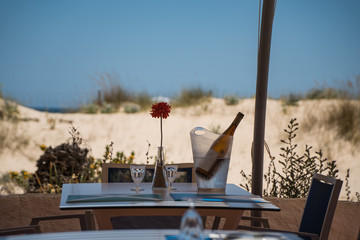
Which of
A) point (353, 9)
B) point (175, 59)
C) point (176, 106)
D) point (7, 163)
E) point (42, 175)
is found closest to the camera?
point (42, 175)

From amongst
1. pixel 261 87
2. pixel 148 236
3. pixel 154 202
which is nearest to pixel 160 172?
pixel 154 202

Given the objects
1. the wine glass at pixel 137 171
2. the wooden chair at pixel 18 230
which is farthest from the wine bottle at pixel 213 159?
the wooden chair at pixel 18 230

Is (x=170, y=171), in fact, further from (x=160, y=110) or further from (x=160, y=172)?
(x=160, y=110)

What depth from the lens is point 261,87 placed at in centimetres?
292

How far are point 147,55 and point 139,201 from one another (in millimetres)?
15579

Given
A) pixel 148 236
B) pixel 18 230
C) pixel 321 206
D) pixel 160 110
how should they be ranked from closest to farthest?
pixel 148 236 → pixel 18 230 → pixel 321 206 → pixel 160 110

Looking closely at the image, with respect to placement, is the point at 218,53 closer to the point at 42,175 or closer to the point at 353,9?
the point at 353,9

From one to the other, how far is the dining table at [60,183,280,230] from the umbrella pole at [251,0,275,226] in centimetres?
80

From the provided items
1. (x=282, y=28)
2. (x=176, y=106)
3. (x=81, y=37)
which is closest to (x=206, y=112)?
(x=176, y=106)

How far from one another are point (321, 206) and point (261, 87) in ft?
3.73

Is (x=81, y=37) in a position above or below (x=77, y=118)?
above

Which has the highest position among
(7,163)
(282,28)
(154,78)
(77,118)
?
(282,28)

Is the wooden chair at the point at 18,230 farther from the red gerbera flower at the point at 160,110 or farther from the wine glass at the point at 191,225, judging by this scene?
the wine glass at the point at 191,225

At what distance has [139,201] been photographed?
1.82 metres
